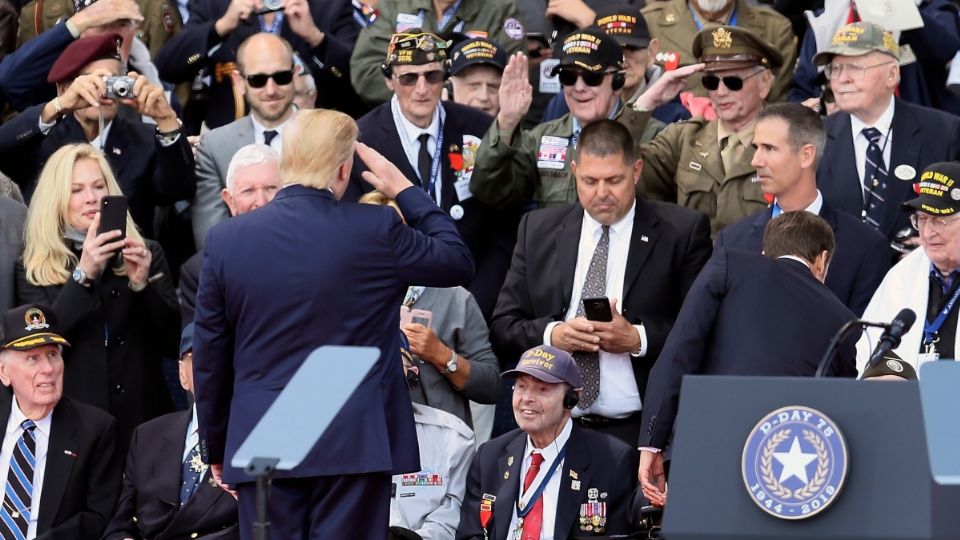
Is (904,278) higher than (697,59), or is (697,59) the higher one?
(697,59)

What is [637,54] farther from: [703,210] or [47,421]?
[47,421]

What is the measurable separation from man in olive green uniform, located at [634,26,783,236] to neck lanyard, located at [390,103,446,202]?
105 cm

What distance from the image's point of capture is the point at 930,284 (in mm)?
7172

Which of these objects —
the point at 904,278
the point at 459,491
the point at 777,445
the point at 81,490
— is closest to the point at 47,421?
the point at 81,490

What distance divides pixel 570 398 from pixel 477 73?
109 inches

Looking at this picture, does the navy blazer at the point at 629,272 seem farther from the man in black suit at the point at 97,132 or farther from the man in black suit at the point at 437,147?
the man in black suit at the point at 97,132

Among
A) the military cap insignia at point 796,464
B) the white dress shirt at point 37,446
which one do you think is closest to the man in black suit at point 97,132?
the white dress shirt at point 37,446

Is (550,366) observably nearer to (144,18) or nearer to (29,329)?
(29,329)

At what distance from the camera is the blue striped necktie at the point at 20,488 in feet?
24.5

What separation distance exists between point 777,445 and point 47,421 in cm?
436

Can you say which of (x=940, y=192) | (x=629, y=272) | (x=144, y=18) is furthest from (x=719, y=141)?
(x=144, y=18)

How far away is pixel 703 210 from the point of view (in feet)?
27.5

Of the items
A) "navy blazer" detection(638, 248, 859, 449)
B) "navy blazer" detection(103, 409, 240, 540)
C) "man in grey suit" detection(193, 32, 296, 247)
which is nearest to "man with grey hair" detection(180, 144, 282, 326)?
"navy blazer" detection(103, 409, 240, 540)

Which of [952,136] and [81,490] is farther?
[952,136]
